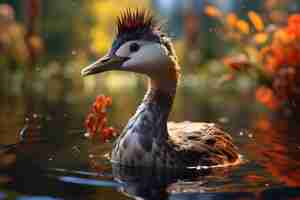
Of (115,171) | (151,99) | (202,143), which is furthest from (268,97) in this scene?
(115,171)

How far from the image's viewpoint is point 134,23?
5.80 m

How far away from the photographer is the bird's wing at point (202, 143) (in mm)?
5797

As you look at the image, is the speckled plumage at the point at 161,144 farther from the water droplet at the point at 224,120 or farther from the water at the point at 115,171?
the water droplet at the point at 224,120

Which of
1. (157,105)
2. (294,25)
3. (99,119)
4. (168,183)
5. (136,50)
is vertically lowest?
(168,183)

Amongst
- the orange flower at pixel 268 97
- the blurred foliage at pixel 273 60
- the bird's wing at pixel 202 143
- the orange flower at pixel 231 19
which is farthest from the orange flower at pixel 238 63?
the bird's wing at pixel 202 143

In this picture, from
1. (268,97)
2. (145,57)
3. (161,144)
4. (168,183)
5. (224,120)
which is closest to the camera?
(168,183)

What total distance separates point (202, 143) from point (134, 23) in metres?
1.21

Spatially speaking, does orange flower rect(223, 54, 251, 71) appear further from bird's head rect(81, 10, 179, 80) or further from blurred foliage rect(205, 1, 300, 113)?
bird's head rect(81, 10, 179, 80)

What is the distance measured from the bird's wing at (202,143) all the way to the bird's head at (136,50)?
621 mm

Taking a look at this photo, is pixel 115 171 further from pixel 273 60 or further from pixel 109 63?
pixel 273 60

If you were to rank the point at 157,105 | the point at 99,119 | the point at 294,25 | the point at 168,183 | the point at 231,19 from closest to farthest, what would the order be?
the point at 168,183 < the point at 157,105 < the point at 99,119 < the point at 231,19 < the point at 294,25

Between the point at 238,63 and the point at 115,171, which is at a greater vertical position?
the point at 238,63

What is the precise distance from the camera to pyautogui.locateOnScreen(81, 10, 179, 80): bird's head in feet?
19.0

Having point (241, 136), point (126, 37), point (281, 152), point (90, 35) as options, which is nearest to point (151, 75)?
point (126, 37)
